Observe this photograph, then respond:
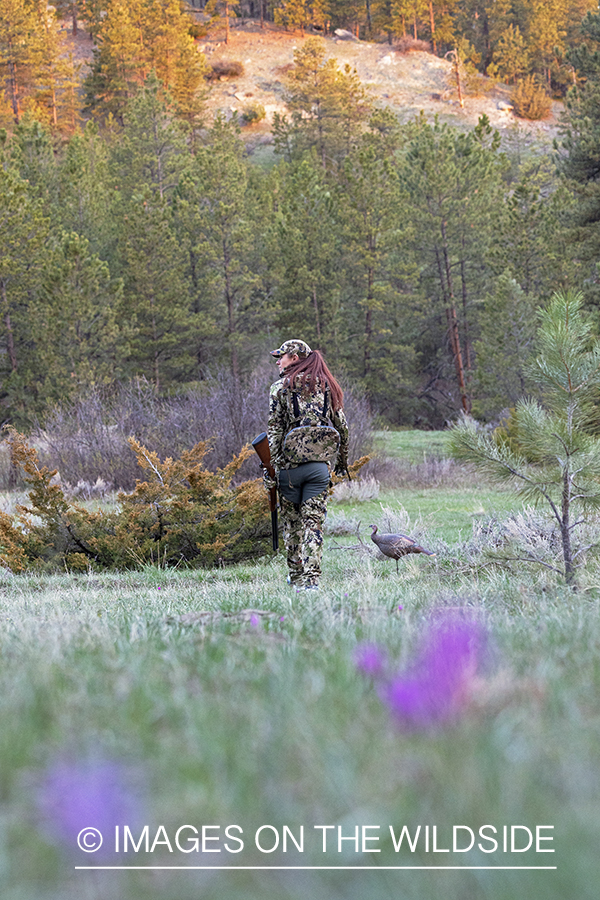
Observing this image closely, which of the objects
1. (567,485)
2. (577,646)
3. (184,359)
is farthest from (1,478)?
(577,646)

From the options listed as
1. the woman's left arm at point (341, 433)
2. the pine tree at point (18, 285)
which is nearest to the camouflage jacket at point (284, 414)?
the woman's left arm at point (341, 433)

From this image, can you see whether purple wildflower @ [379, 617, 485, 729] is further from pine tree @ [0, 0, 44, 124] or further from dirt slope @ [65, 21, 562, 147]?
dirt slope @ [65, 21, 562, 147]

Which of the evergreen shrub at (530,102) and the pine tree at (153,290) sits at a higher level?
the evergreen shrub at (530,102)

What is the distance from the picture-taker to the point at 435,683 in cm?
174

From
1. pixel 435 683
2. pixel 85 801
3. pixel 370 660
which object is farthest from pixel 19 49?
pixel 85 801

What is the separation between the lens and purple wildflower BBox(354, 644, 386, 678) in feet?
6.42

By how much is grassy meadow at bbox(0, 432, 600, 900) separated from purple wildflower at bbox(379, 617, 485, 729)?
0.02 metres

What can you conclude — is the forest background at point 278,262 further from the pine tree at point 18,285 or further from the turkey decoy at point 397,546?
the turkey decoy at point 397,546

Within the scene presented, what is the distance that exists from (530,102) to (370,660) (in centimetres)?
8248

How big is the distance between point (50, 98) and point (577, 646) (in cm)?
6629

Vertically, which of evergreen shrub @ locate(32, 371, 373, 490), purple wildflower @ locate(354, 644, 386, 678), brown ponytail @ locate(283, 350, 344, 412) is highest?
purple wildflower @ locate(354, 644, 386, 678)

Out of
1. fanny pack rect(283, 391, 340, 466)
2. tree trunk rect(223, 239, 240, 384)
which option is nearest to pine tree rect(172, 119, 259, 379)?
tree trunk rect(223, 239, 240, 384)

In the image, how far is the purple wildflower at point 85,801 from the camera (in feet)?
4.18

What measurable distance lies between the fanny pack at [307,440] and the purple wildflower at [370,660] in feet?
12.9
